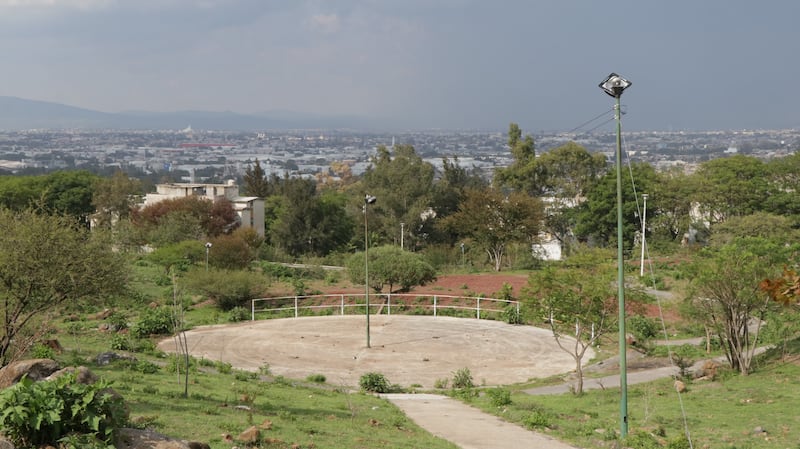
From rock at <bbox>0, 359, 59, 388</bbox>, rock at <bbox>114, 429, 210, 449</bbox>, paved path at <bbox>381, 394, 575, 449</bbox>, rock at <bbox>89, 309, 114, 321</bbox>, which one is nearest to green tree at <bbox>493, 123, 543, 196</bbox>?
rock at <bbox>89, 309, 114, 321</bbox>

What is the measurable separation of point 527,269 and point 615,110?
3799 cm

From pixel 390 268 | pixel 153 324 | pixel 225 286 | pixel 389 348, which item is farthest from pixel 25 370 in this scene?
pixel 390 268

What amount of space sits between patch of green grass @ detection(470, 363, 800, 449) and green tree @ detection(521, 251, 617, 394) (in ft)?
6.08

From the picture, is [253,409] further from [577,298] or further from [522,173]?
[522,173]

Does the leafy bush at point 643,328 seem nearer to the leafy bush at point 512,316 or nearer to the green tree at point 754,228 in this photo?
the leafy bush at point 512,316

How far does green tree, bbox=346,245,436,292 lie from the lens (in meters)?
36.9

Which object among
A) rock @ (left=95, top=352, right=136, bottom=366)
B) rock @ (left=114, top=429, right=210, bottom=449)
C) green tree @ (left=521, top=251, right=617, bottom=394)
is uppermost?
rock @ (left=114, top=429, right=210, bottom=449)

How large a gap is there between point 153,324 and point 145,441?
21.1 m

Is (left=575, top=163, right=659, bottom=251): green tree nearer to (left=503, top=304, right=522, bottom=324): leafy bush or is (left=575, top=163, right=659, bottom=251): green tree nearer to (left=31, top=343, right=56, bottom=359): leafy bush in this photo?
(left=503, top=304, right=522, bottom=324): leafy bush

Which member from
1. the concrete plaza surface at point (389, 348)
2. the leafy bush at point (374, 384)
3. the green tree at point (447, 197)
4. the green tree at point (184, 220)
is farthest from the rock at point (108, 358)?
the green tree at point (447, 197)

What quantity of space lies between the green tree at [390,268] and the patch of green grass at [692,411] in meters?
15.4

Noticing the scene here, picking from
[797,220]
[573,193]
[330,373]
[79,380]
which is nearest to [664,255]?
[797,220]

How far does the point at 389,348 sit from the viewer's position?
2870cm

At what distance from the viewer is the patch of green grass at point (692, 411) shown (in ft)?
48.6
